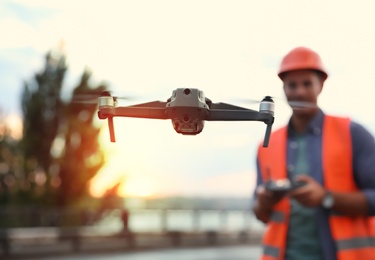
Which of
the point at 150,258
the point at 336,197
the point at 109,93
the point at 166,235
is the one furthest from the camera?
the point at 166,235

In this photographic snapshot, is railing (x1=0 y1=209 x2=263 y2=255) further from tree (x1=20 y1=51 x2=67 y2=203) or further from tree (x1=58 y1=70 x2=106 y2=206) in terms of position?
tree (x1=20 y1=51 x2=67 y2=203)

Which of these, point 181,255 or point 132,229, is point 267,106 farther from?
point 132,229

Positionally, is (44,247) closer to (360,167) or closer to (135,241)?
(135,241)

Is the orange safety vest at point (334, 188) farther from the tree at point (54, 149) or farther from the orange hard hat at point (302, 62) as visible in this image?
the tree at point (54, 149)

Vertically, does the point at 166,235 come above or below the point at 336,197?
below

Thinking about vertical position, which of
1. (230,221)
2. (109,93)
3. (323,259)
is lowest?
(230,221)

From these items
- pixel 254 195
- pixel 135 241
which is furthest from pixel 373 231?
pixel 135 241

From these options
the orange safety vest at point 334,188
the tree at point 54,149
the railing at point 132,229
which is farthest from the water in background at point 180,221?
the orange safety vest at point 334,188
